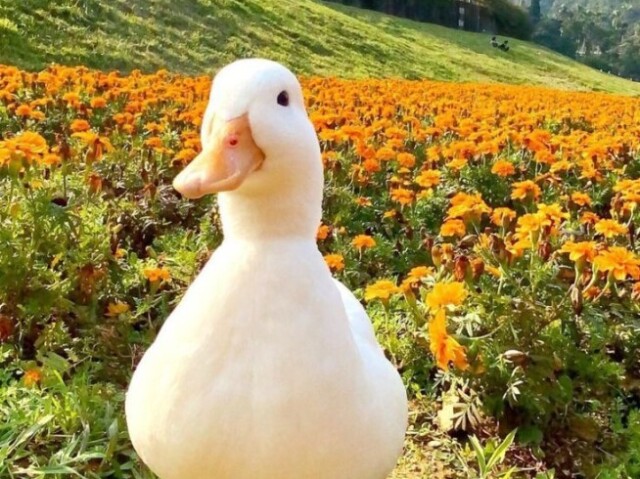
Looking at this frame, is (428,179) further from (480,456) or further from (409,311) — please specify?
(480,456)

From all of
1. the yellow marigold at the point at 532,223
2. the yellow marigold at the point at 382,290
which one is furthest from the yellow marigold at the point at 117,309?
the yellow marigold at the point at 532,223

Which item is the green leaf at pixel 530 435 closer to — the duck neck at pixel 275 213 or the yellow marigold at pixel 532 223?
the yellow marigold at pixel 532 223

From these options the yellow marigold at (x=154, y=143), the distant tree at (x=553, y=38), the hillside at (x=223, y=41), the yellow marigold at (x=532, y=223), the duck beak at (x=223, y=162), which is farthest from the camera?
the distant tree at (x=553, y=38)

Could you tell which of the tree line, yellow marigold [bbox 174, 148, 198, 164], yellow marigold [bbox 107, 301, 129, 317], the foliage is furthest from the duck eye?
the foliage

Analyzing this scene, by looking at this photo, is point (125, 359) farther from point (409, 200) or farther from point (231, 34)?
point (231, 34)

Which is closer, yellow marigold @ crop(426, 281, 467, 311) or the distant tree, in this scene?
yellow marigold @ crop(426, 281, 467, 311)

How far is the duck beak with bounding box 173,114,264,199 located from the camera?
1269mm

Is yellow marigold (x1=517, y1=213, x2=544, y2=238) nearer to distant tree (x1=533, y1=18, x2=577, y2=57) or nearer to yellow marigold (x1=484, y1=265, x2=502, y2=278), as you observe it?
yellow marigold (x1=484, y1=265, x2=502, y2=278)

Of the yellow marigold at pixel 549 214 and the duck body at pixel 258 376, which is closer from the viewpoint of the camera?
the duck body at pixel 258 376

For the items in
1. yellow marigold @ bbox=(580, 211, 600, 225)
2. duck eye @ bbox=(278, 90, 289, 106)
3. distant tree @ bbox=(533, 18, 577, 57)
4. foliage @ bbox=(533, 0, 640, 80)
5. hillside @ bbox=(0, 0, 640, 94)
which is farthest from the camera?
foliage @ bbox=(533, 0, 640, 80)

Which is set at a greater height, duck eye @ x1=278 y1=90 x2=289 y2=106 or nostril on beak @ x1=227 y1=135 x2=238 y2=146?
duck eye @ x1=278 y1=90 x2=289 y2=106

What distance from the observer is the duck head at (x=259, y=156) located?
1.30 meters

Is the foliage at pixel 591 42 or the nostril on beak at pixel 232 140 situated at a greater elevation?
the nostril on beak at pixel 232 140

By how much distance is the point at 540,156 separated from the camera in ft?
12.7
